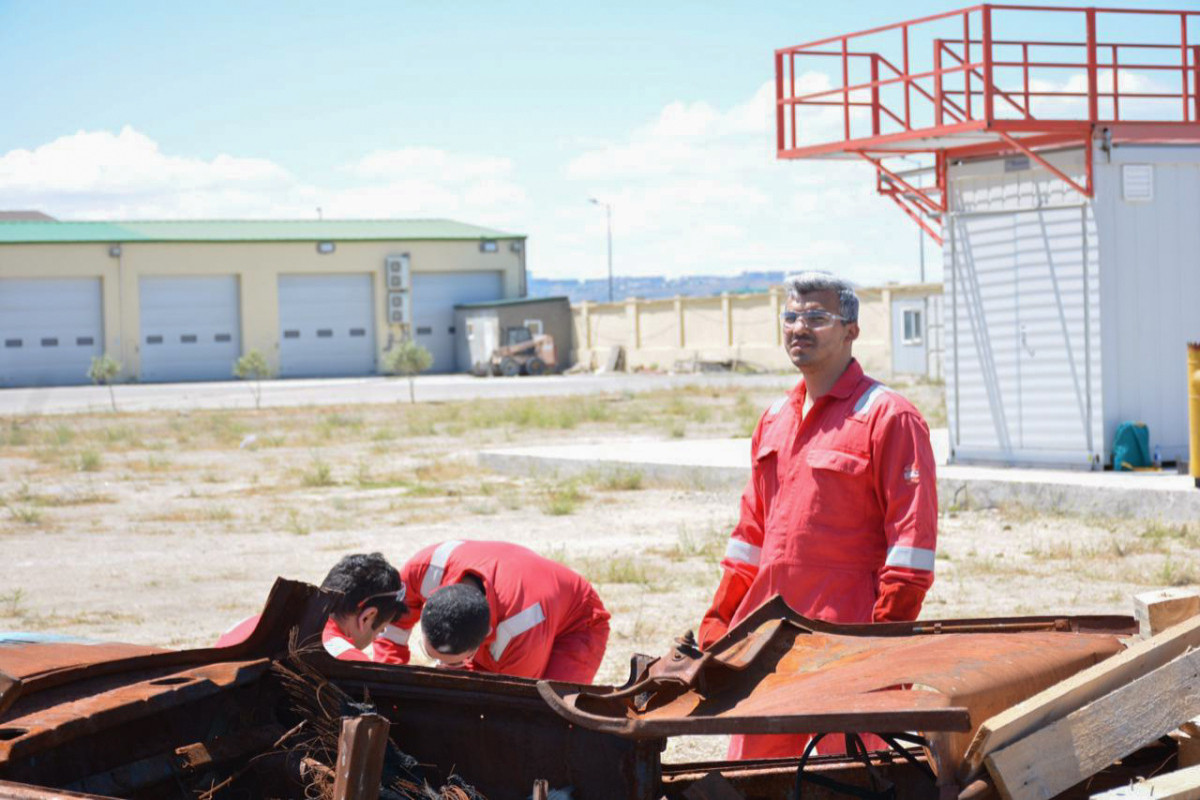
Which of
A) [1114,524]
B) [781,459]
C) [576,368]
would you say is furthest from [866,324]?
[781,459]

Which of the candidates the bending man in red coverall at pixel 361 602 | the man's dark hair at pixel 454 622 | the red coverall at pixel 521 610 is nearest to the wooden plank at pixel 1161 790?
the man's dark hair at pixel 454 622

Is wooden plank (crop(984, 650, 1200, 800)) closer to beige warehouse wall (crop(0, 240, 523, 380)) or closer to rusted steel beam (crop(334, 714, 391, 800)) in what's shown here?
rusted steel beam (crop(334, 714, 391, 800))

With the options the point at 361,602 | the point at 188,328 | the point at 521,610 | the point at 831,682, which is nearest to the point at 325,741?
the point at 831,682

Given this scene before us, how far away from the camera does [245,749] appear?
342 cm

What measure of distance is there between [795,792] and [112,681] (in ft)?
5.08

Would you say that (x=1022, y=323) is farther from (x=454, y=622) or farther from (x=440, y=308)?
(x=440, y=308)

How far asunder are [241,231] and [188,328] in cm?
696

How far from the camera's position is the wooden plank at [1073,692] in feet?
9.00

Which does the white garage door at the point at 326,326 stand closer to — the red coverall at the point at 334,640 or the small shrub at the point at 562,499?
the small shrub at the point at 562,499

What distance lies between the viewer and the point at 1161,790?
2.80m

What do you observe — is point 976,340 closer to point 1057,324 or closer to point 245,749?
point 1057,324

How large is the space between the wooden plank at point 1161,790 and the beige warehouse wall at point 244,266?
2206 inches

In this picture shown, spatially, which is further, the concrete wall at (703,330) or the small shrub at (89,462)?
the concrete wall at (703,330)

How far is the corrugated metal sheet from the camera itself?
14148 millimetres
